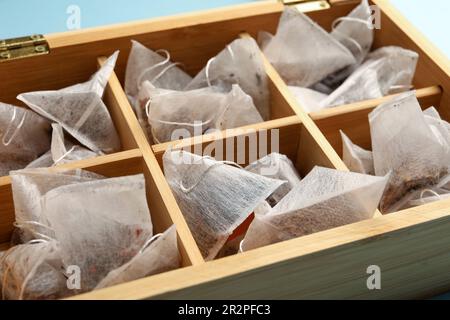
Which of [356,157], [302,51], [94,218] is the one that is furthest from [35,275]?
[302,51]

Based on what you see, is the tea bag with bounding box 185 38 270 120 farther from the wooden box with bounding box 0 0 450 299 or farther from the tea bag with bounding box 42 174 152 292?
the tea bag with bounding box 42 174 152 292

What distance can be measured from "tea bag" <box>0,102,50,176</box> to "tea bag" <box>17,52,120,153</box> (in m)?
0.03

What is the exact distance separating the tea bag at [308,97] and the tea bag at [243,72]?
0.05 meters

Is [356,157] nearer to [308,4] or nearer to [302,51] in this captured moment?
[302,51]

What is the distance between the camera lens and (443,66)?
108 cm

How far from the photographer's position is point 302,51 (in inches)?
45.7

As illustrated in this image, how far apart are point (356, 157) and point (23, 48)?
548 millimetres

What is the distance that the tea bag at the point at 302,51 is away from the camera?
3.78ft

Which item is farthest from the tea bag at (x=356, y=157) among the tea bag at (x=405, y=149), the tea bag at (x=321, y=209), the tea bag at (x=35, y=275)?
the tea bag at (x=35, y=275)

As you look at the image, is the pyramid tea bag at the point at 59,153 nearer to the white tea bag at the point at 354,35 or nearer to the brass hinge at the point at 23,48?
the brass hinge at the point at 23,48

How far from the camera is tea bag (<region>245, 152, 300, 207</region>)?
0.96 m
